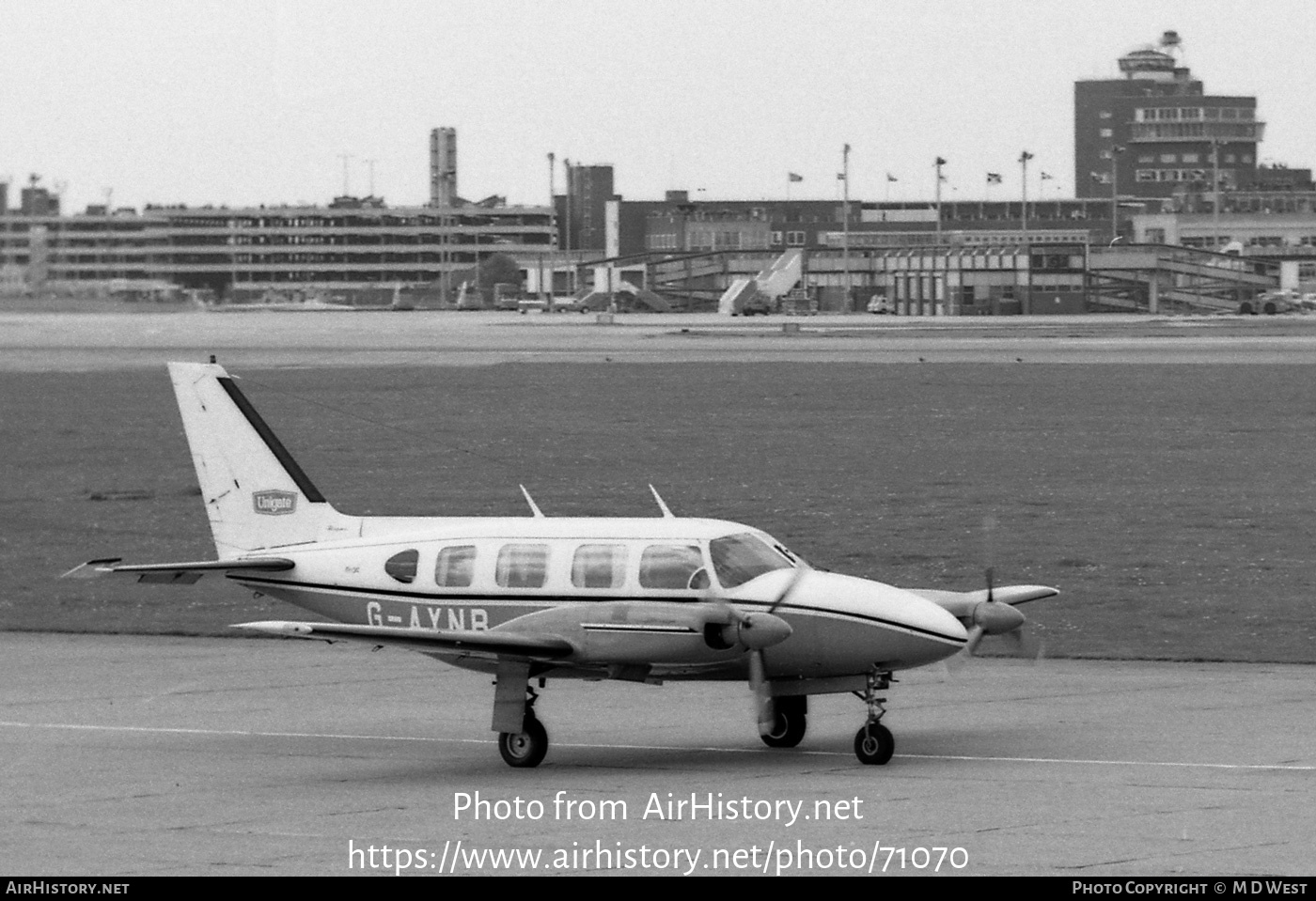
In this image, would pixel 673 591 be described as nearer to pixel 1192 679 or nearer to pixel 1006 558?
pixel 1192 679

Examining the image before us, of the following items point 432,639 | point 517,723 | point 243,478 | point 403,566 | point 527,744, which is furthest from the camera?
point 243,478

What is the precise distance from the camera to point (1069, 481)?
57.4 meters

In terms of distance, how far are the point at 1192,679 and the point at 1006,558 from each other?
13566 mm

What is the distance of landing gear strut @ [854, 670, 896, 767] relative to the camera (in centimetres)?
2292

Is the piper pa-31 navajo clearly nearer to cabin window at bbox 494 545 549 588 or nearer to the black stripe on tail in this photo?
cabin window at bbox 494 545 549 588

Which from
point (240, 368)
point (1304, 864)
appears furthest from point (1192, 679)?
point (240, 368)

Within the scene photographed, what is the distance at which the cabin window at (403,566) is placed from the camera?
24.9 metres

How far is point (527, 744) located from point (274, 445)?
22.1 ft

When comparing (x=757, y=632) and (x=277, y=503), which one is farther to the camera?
(x=277, y=503)

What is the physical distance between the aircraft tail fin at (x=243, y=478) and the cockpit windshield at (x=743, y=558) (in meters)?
5.88

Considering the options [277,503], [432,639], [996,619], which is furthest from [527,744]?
[277,503]

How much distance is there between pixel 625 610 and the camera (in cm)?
2316

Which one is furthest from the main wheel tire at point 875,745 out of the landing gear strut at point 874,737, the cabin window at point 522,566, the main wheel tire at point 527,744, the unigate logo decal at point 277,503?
the unigate logo decal at point 277,503

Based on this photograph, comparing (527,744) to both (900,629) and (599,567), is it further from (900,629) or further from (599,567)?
(900,629)
